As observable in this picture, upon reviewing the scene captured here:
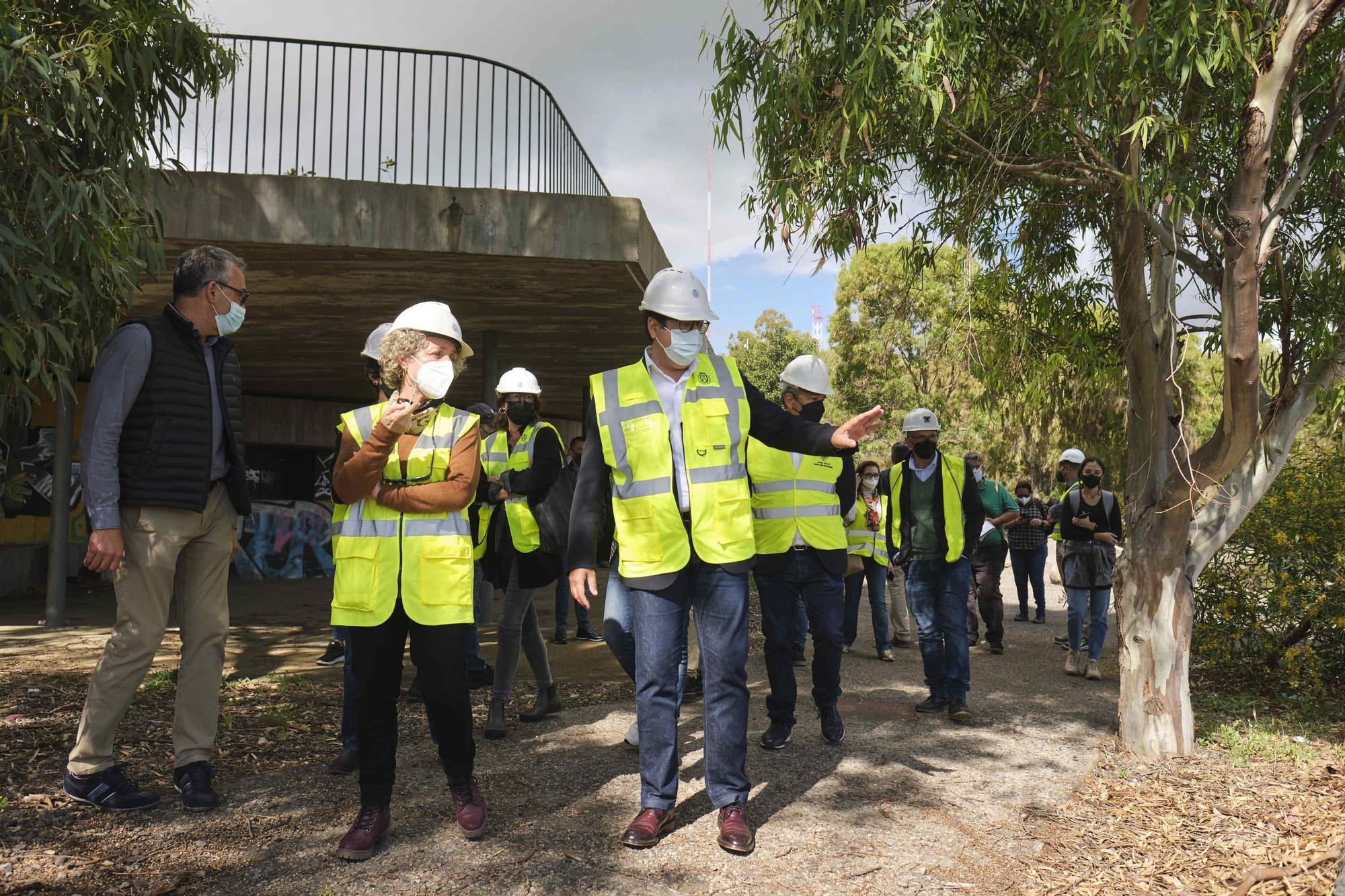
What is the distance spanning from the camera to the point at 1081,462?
8.62m

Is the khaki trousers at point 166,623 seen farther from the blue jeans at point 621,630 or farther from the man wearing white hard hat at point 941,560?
the man wearing white hard hat at point 941,560

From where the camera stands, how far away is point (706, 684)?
3691mm

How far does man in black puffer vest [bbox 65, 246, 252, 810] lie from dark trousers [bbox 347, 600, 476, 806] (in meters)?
0.84

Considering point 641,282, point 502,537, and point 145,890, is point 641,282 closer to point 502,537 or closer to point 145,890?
point 502,537

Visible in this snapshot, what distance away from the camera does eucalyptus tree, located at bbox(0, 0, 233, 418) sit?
3984 mm

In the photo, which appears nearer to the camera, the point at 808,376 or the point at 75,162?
the point at 75,162

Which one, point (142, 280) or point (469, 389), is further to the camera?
point (469, 389)

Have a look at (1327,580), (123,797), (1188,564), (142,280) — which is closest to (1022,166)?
(1188,564)

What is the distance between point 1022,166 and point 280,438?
1451 cm

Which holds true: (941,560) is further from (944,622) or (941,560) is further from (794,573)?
(794,573)

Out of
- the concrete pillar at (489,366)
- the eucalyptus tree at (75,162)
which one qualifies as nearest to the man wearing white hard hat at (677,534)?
the eucalyptus tree at (75,162)

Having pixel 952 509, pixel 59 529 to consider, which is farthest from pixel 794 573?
pixel 59 529

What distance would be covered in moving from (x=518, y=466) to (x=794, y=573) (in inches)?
60.9

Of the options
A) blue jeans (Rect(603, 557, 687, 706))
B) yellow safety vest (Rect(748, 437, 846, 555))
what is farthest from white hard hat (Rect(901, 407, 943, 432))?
blue jeans (Rect(603, 557, 687, 706))
